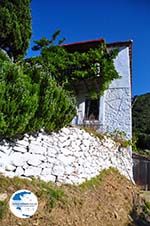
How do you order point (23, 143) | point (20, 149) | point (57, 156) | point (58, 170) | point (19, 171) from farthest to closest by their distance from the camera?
point (57, 156), point (58, 170), point (23, 143), point (20, 149), point (19, 171)

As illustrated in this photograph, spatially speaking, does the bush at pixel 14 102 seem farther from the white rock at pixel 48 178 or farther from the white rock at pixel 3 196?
the white rock at pixel 48 178

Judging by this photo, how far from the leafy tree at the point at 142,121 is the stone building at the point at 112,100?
36.7ft

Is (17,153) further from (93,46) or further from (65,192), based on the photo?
(93,46)

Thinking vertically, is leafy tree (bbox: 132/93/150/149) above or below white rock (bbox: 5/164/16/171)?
above

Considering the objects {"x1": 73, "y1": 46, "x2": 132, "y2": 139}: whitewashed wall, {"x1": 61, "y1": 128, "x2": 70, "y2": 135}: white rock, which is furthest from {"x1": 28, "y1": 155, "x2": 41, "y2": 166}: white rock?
{"x1": 73, "y1": 46, "x2": 132, "y2": 139}: whitewashed wall

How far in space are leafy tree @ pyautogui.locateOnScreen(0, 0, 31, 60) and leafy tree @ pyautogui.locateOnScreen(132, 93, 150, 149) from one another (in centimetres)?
1725

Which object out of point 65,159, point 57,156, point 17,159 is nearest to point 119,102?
point 65,159

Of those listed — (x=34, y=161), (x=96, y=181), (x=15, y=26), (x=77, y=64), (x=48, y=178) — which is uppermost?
(x=15, y=26)

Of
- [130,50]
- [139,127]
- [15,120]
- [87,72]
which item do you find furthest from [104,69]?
[139,127]

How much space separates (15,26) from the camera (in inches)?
479

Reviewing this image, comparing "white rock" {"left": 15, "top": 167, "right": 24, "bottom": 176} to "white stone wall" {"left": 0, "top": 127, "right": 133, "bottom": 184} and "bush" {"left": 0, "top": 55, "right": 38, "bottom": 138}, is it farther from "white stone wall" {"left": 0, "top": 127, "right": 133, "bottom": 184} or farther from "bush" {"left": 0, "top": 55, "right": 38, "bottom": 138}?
"bush" {"left": 0, "top": 55, "right": 38, "bottom": 138}

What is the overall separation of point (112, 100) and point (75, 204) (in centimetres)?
1029

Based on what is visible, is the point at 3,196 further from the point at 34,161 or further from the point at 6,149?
the point at 34,161

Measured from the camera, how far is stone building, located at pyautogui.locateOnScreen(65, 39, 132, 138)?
16.3 meters
